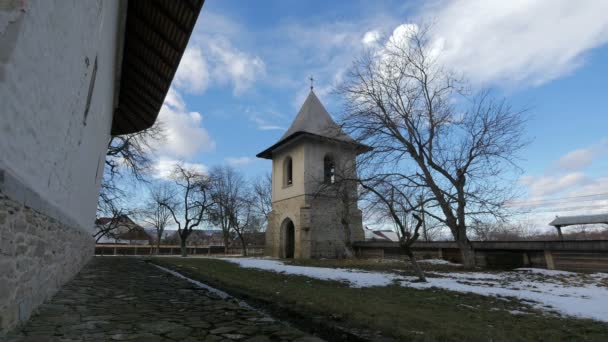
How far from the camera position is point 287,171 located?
23.9m

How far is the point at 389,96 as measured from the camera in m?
13.3

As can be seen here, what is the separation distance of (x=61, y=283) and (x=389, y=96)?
11.9 meters

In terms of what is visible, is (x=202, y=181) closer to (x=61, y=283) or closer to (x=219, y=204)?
(x=219, y=204)

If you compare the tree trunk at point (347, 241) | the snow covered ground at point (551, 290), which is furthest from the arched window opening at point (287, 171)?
the snow covered ground at point (551, 290)

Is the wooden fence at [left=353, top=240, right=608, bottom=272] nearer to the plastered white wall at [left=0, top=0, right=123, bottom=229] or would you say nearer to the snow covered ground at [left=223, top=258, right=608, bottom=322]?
the snow covered ground at [left=223, top=258, right=608, bottom=322]

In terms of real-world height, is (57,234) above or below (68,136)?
below

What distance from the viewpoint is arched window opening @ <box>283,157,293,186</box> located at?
23578mm

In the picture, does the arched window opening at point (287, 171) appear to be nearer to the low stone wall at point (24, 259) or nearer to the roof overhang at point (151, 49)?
the roof overhang at point (151, 49)

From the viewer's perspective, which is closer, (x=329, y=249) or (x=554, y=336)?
(x=554, y=336)

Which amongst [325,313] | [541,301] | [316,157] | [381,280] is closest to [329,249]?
[316,157]

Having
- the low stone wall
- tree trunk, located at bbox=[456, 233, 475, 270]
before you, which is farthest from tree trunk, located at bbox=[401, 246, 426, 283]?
the low stone wall

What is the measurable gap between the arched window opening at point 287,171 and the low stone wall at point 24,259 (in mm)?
18703

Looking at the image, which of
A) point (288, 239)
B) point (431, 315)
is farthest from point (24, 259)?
point (288, 239)

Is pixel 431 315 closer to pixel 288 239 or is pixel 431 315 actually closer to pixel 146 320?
pixel 146 320
